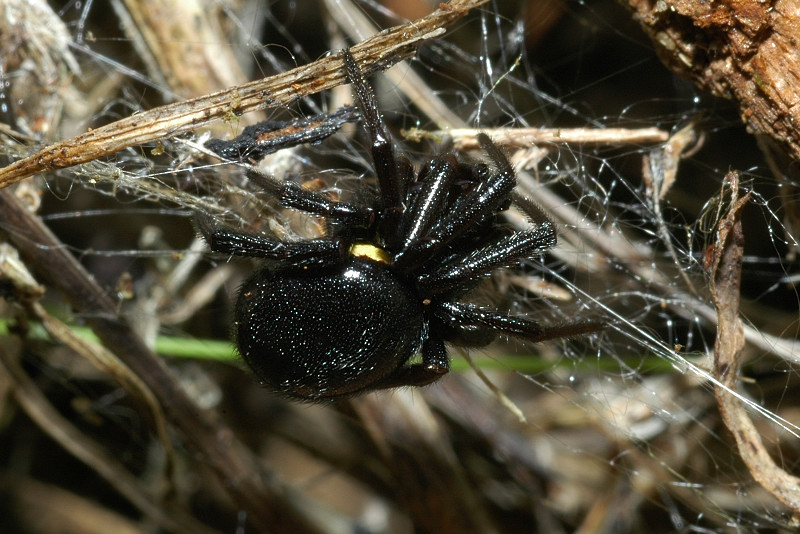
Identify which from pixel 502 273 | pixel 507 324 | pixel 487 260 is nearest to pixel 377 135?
pixel 487 260

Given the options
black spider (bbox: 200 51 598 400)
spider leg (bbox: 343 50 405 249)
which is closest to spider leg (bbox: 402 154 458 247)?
black spider (bbox: 200 51 598 400)

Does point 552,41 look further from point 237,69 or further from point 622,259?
point 237,69

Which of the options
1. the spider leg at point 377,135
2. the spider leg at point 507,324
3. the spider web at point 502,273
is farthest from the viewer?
the spider web at point 502,273

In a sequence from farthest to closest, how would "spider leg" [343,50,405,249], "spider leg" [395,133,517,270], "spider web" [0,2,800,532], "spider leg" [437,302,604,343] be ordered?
"spider web" [0,2,800,532] < "spider leg" [437,302,604,343] < "spider leg" [395,133,517,270] < "spider leg" [343,50,405,249]

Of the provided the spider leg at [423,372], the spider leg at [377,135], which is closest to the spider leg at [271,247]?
the spider leg at [377,135]

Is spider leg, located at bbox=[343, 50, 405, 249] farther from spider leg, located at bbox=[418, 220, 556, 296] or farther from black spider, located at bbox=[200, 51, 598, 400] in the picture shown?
spider leg, located at bbox=[418, 220, 556, 296]

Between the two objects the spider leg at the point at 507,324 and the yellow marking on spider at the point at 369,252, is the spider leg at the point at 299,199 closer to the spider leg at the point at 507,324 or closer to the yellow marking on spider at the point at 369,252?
the yellow marking on spider at the point at 369,252

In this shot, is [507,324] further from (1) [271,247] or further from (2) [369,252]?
(1) [271,247]
